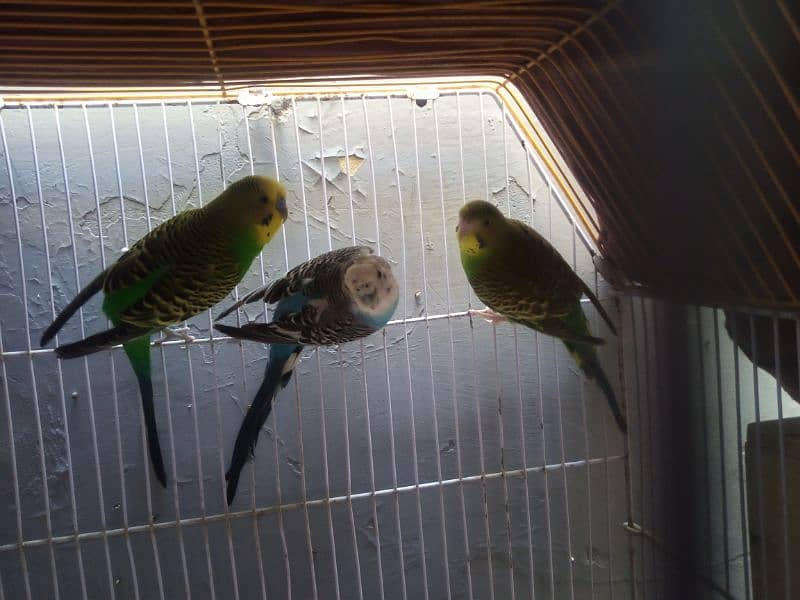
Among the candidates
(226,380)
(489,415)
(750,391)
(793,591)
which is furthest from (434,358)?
(793,591)

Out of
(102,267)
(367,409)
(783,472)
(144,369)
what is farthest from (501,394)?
(102,267)

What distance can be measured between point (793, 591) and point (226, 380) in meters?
0.86

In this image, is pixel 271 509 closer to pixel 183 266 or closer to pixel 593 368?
pixel 183 266

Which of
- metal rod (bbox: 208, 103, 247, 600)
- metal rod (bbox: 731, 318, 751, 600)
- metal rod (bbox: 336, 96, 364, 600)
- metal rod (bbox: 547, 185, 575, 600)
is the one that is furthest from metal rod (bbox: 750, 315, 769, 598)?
metal rod (bbox: 208, 103, 247, 600)

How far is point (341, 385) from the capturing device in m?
1.06

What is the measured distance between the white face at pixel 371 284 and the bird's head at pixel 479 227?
0.13 metres

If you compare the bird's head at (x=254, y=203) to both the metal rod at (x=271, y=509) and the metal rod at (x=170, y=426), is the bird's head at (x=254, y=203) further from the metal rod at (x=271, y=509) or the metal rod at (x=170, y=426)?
the metal rod at (x=271, y=509)

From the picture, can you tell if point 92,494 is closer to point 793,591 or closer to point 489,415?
point 489,415

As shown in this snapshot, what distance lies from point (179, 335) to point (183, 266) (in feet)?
0.64

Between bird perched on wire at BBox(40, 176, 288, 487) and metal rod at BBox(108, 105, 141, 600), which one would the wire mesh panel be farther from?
bird perched on wire at BBox(40, 176, 288, 487)

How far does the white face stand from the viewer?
2.55 ft

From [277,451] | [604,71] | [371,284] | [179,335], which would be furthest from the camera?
[277,451]

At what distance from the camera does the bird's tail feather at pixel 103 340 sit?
0.73 meters

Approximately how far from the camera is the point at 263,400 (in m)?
0.87
